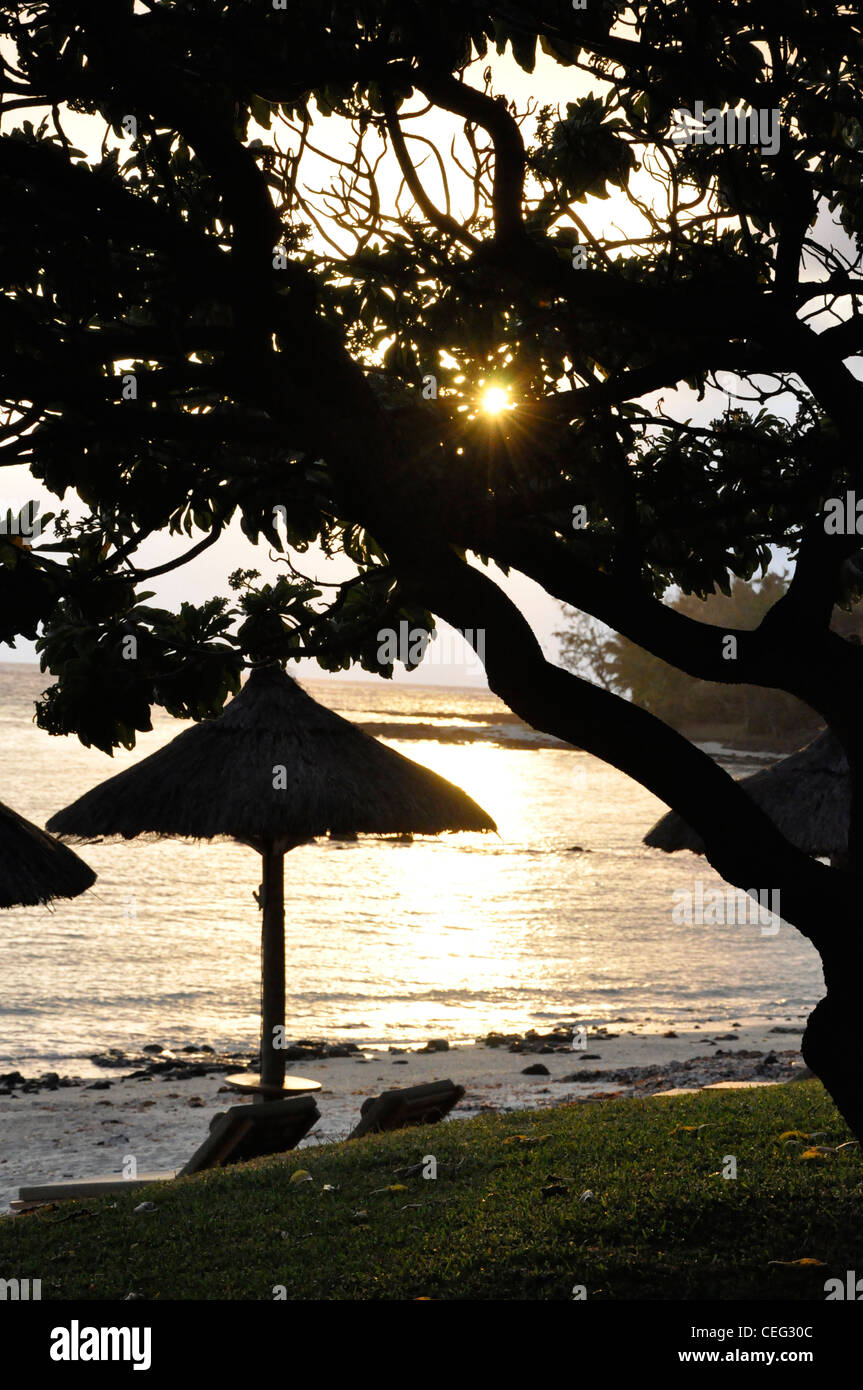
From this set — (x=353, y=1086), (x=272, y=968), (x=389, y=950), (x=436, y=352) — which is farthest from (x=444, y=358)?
(x=389, y=950)

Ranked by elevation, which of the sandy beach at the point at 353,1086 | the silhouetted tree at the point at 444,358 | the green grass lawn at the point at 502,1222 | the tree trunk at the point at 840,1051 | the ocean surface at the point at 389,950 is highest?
the silhouetted tree at the point at 444,358

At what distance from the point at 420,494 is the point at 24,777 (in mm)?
60610

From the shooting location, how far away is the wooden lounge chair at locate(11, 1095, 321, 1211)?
852 centimetres

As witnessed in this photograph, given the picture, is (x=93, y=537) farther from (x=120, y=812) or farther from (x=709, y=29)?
(x=120, y=812)

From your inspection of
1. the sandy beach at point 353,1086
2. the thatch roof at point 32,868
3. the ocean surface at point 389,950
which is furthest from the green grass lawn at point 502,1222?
the ocean surface at point 389,950

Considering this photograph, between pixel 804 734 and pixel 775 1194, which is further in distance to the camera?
pixel 804 734

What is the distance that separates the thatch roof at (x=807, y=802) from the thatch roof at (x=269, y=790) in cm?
212

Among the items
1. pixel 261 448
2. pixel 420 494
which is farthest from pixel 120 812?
pixel 420 494

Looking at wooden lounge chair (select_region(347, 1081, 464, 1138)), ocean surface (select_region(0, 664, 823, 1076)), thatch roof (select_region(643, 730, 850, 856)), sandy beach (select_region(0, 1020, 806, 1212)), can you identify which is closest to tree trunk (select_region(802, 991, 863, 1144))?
wooden lounge chair (select_region(347, 1081, 464, 1138))

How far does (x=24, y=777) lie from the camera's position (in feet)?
205

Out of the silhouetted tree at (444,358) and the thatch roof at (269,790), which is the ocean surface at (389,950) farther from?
the silhouetted tree at (444,358)

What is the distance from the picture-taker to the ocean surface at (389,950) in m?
19.5

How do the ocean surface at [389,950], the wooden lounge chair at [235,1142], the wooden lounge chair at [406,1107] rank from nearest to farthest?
the wooden lounge chair at [235,1142] < the wooden lounge chair at [406,1107] < the ocean surface at [389,950]

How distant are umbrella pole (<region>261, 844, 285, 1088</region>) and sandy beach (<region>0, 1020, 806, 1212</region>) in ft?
2.28
